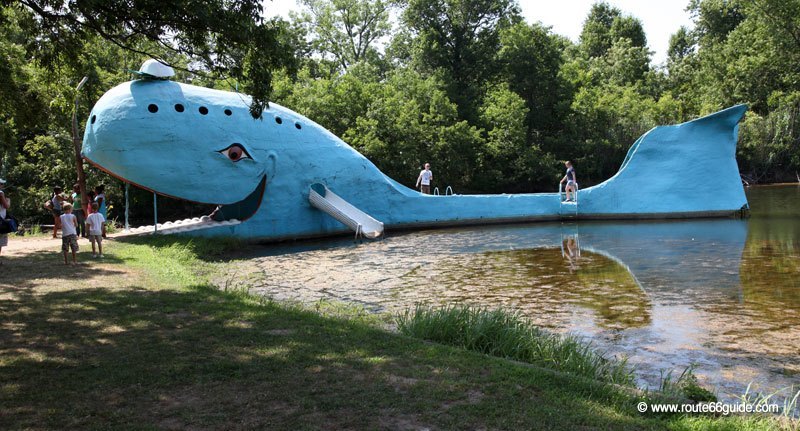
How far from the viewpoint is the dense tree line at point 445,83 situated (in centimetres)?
1105

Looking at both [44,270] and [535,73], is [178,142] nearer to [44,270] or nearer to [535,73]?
[44,270]

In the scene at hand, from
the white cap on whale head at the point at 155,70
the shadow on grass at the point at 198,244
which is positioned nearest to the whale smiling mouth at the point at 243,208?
the shadow on grass at the point at 198,244

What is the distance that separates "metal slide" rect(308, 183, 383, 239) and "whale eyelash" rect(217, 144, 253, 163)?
7.74ft

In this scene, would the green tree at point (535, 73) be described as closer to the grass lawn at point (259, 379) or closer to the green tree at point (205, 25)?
the green tree at point (205, 25)

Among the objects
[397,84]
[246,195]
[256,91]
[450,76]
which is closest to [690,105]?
[450,76]

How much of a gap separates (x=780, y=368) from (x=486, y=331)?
3057 mm

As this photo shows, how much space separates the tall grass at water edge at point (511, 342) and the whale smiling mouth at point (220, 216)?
35.3ft

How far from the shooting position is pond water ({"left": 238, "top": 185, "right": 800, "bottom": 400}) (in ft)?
23.0

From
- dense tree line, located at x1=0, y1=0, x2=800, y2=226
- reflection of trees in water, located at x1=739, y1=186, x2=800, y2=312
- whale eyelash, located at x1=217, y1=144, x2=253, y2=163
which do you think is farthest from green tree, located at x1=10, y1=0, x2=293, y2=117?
reflection of trees in water, located at x1=739, y1=186, x2=800, y2=312

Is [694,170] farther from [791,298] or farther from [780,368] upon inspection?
[780,368]

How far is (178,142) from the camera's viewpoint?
1558cm

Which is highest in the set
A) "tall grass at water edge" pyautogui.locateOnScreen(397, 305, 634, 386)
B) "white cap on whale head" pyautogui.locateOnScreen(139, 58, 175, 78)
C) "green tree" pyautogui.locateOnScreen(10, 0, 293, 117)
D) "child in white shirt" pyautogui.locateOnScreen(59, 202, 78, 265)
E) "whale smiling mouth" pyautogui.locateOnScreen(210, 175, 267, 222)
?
"white cap on whale head" pyautogui.locateOnScreen(139, 58, 175, 78)

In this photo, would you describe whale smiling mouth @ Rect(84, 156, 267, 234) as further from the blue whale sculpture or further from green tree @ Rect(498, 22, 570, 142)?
green tree @ Rect(498, 22, 570, 142)

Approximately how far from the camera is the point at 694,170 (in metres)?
22.6
